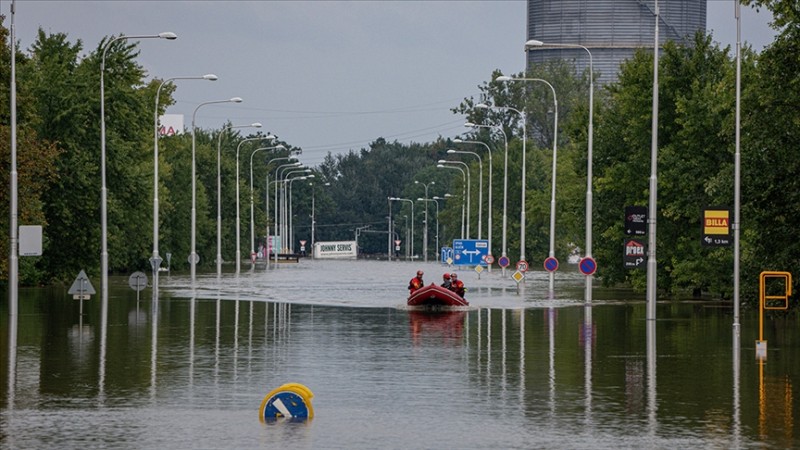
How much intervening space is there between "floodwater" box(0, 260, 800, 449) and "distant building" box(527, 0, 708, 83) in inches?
5516

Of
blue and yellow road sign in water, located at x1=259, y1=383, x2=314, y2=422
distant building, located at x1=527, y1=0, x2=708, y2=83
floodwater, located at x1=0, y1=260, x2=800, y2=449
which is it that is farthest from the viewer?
distant building, located at x1=527, y1=0, x2=708, y2=83

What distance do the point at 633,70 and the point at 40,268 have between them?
27498 millimetres

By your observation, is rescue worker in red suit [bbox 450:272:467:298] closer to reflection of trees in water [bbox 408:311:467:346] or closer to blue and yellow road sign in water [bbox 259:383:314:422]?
reflection of trees in water [bbox 408:311:467:346]

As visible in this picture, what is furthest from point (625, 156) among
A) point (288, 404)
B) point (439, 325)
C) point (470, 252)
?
point (288, 404)

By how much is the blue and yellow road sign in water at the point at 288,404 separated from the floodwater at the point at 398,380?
23 cm

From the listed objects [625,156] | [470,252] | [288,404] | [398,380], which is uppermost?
[625,156]

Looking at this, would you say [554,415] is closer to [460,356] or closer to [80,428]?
[80,428]

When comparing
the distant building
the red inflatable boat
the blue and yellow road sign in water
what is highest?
the distant building

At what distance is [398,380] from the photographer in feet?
74.4

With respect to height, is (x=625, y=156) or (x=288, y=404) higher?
(x=625, y=156)

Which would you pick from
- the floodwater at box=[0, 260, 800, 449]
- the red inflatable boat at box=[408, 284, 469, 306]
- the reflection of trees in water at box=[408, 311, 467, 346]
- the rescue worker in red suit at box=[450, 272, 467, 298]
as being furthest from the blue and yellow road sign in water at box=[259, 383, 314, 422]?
the rescue worker in red suit at box=[450, 272, 467, 298]

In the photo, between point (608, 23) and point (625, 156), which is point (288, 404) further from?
point (608, 23)

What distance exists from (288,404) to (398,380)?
514cm

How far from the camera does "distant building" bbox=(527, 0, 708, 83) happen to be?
180500mm
